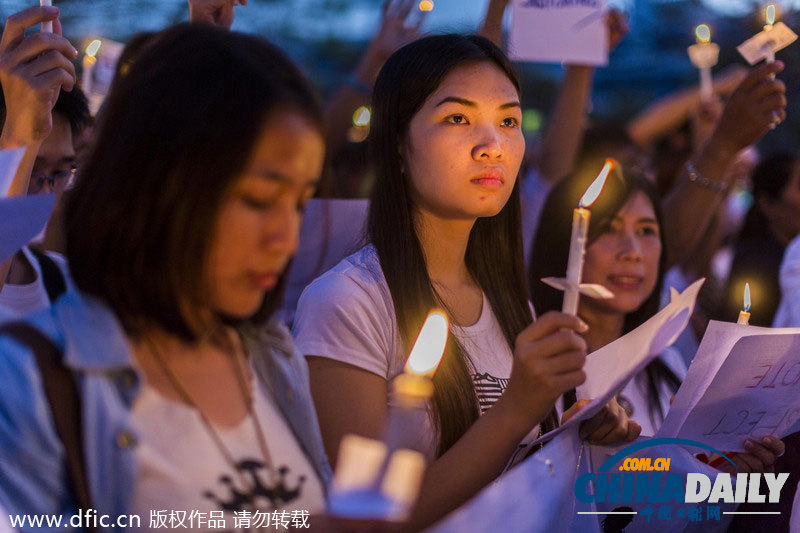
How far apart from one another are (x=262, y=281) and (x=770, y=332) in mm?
1139

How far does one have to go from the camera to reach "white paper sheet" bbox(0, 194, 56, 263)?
1.42m

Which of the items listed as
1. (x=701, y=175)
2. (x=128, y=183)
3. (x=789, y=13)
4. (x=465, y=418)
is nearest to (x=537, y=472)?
(x=465, y=418)

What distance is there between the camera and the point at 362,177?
142 inches

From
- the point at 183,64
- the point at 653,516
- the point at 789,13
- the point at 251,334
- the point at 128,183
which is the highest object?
the point at 789,13

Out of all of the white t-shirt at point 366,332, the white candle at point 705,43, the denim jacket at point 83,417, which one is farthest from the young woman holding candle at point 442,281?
the white candle at point 705,43

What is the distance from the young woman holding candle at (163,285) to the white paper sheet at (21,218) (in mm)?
188

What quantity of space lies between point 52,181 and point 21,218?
766 mm

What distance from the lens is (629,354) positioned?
1.63 metres

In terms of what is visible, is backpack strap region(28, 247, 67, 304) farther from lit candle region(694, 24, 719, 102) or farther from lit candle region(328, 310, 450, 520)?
lit candle region(694, 24, 719, 102)

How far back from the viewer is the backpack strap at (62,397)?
1.16m

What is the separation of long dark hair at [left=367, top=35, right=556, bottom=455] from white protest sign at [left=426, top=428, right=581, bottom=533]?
303 mm

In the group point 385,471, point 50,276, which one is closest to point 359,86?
point 50,276

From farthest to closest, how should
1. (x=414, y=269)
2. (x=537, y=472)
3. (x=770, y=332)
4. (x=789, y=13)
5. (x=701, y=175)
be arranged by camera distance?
(x=789, y=13)
(x=701, y=175)
(x=414, y=269)
(x=770, y=332)
(x=537, y=472)

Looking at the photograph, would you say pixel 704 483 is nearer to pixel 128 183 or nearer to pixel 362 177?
pixel 128 183
